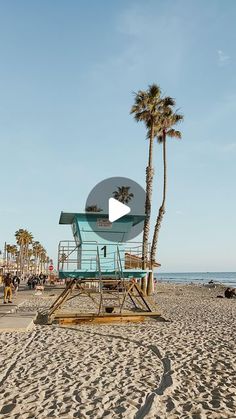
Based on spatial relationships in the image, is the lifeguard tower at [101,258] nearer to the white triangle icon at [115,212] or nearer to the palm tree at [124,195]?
the white triangle icon at [115,212]

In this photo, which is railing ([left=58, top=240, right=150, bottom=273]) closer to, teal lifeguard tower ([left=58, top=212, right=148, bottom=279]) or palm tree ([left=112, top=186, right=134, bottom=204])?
teal lifeguard tower ([left=58, top=212, right=148, bottom=279])

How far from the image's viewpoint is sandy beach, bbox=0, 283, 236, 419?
6.51 meters

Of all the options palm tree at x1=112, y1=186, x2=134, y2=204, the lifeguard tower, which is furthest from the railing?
palm tree at x1=112, y1=186, x2=134, y2=204

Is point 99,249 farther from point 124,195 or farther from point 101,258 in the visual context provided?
point 124,195

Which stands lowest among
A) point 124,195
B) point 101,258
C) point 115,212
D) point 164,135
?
point 101,258

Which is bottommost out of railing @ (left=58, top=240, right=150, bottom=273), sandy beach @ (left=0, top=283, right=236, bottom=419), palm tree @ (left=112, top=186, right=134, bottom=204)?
sandy beach @ (left=0, top=283, right=236, bottom=419)

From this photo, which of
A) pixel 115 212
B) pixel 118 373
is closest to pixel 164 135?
pixel 115 212

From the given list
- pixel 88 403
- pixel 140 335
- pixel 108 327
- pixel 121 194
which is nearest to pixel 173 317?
pixel 108 327

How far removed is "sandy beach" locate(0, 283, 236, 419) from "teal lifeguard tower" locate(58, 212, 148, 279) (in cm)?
239

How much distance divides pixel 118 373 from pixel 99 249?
7.94 meters

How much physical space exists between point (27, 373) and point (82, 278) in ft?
25.4

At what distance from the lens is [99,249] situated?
643 inches

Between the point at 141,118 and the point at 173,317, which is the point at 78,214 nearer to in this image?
the point at 173,317

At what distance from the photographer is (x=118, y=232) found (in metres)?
16.7
